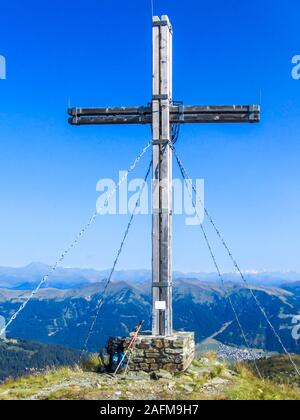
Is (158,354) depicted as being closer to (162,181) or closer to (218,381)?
(218,381)

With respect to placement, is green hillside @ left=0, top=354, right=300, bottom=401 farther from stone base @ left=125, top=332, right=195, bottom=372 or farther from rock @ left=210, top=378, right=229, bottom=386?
stone base @ left=125, top=332, right=195, bottom=372

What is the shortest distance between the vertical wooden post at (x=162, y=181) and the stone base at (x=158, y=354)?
873mm

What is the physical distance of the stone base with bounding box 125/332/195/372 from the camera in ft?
62.8

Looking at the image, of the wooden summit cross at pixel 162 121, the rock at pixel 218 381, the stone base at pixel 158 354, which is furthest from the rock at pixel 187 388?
the wooden summit cross at pixel 162 121

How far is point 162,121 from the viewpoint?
68.9 feet

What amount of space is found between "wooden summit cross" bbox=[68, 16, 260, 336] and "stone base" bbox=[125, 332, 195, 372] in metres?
0.87

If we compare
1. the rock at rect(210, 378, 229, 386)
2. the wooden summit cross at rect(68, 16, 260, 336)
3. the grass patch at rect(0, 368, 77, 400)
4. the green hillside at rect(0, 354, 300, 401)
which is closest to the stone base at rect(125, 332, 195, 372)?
the green hillside at rect(0, 354, 300, 401)

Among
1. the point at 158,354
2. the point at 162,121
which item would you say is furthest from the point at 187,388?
the point at 162,121

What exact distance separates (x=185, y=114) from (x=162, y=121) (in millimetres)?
977

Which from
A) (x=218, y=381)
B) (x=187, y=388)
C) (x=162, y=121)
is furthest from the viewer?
(x=162, y=121)

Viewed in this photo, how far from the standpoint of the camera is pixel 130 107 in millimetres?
21625

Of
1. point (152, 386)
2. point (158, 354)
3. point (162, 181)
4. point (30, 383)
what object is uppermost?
point (162, 181)
